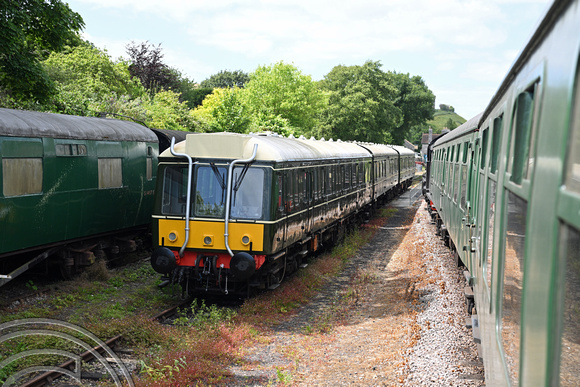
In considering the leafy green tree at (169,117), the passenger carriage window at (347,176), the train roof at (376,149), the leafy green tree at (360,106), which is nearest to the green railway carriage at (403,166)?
the train roof at (376,149)

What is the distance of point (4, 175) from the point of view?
10.1 m

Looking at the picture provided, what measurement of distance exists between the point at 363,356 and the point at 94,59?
125 ft

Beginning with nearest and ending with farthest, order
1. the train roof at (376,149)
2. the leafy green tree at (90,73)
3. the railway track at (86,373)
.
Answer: the railway track at (86,373) → the train roof at (376,149) → the leafy green tree at (90,73)

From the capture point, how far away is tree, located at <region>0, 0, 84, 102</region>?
45.3 feet

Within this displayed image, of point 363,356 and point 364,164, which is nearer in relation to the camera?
point 363,356

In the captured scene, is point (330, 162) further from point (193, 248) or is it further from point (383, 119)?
point (383, 119)

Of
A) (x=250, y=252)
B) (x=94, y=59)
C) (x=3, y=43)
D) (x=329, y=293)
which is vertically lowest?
(x=329, y=293)

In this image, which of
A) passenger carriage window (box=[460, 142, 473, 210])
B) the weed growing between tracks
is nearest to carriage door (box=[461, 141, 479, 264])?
passenger carriage window (box=[460, 142, 473, 210])

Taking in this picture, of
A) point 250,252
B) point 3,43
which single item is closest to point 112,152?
point 3,43

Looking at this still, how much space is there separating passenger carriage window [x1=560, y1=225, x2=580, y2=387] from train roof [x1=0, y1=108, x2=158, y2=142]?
9.95 meters

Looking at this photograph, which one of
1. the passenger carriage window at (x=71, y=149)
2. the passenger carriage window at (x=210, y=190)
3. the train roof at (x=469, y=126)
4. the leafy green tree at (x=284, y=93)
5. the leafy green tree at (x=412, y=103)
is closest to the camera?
the train roof at (x=469, y=126)

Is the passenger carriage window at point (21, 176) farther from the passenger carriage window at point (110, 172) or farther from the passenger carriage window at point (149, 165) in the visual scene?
the passenger carriage window at point (149, 165)

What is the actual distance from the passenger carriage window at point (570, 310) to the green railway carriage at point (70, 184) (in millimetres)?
9458

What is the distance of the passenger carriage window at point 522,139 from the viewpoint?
2.86 m
